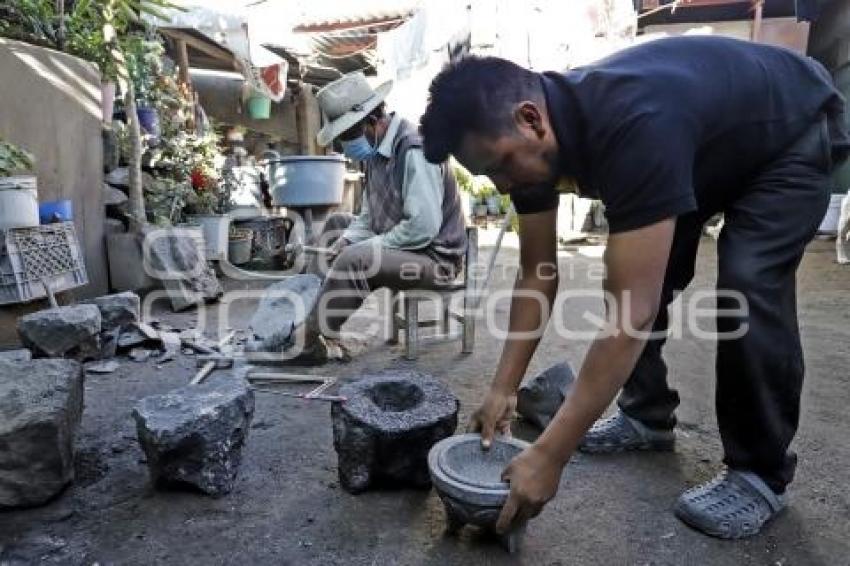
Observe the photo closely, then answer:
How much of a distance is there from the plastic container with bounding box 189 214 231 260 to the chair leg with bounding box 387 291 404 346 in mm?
2802

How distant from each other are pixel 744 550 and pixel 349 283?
202 centimetres

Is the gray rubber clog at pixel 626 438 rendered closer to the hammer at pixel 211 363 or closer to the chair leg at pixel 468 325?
the chair leg at pixel 468 325

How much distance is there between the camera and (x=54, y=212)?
4.10m

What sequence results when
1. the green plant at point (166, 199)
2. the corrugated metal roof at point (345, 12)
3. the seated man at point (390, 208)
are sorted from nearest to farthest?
the seated man at point (390, 208), the green plant at point (166, 199), the corrugated metal roof at point (345, 12)

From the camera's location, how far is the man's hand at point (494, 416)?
1.81m

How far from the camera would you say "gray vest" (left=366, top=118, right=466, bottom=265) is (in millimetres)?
3109

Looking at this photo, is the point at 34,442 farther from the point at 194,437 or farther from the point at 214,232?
the point at 214,232

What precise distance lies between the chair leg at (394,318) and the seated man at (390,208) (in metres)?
0.57

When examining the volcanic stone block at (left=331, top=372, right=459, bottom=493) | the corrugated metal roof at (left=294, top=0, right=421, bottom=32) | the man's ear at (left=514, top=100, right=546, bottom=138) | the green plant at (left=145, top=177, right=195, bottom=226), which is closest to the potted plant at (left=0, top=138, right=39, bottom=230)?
the green plant at (left=145, top=177, right=195, bottom=226)

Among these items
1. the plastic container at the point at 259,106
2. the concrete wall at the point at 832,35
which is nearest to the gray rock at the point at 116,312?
the plastic container at the point at 259,106

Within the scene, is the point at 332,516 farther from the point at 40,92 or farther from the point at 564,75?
the point at 40,92

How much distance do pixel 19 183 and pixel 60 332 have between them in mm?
1053

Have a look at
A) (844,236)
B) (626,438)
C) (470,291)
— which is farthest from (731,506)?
(844,236)

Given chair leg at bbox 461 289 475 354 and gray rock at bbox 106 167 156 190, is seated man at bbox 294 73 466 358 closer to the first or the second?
chair leg at bbox 461 289 475 354
